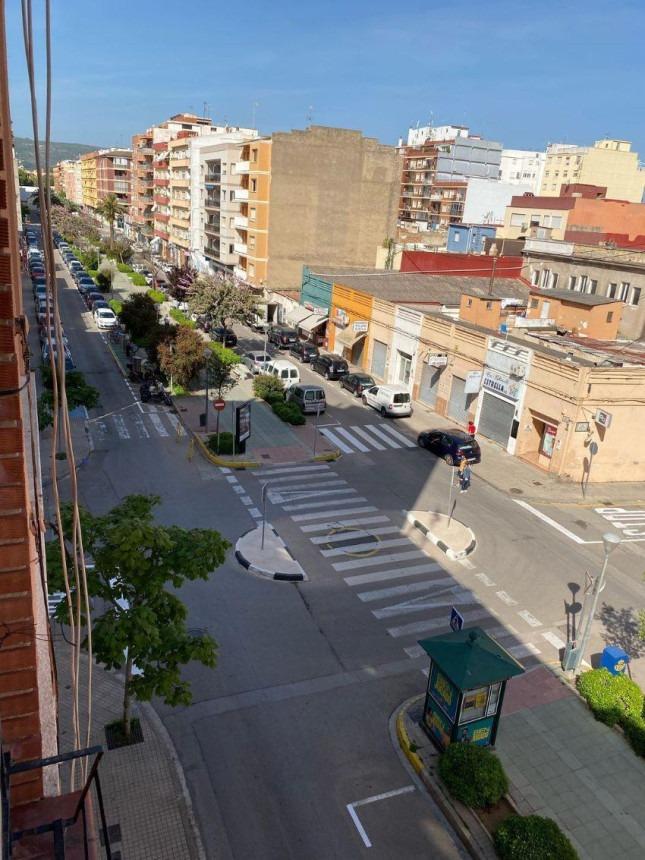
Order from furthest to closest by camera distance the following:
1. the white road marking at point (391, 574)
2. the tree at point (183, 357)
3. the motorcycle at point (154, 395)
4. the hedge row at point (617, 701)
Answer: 1. the motorcycle at point (154, 395)
2. the tree at point (183, 357)
3. the white road marking at point (391, 574)
4. the hedge row at point (617, 701)

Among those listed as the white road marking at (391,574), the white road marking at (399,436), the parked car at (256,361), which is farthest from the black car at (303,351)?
the white road marking at (391,574)

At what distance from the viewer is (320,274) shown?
48469 millimetres

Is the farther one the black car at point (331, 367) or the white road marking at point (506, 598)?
the black car at point (331, 367)

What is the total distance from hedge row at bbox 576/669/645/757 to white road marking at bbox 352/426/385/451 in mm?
15562

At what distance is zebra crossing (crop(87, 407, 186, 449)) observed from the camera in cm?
2698

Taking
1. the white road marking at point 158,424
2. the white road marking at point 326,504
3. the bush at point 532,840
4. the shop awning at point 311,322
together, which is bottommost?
the white road marking at point 158,424

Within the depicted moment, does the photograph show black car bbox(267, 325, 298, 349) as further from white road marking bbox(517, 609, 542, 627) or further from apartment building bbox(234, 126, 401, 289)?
white road marking bbox(517, 609, 542, 627)

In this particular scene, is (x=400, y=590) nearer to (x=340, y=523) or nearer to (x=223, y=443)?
(x=340, y=523)

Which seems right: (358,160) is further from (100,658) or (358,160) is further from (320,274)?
(100,658)

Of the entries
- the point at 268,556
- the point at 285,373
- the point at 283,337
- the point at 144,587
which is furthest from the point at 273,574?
the point at 283,337

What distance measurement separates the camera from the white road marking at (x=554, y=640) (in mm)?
14854

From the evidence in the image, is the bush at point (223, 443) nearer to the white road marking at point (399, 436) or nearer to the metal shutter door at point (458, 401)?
the white road marking at point (399, 436)

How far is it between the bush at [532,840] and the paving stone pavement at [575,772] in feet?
2.72

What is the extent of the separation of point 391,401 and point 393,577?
15.5 metres
